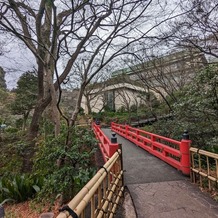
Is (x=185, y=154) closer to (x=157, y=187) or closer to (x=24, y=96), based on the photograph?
(x=157, y=187)

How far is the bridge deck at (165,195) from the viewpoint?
3133mm

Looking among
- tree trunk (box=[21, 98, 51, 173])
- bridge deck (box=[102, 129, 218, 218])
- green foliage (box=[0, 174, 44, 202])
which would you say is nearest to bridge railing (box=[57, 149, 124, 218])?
bridge deck (box=[102, 129, 218, 218])

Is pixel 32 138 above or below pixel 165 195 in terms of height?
above

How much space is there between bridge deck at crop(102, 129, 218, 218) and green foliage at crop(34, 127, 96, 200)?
109cm

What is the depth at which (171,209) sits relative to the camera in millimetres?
3223

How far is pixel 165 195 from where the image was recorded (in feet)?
12.2

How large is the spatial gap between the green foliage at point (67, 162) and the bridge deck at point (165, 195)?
109cm

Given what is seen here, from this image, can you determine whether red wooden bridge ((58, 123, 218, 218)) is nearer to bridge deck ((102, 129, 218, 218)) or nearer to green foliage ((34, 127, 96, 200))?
bridge deck ((102, 129, 218, 218))

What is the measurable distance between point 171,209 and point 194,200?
1.89 ft

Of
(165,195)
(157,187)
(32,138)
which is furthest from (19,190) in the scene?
(165,195)

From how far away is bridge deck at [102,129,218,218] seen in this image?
3.13 meters

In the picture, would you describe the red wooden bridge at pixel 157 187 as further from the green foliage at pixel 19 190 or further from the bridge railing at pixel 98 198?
the green foliage at pixel 19 190

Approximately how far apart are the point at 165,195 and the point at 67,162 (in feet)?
7.62

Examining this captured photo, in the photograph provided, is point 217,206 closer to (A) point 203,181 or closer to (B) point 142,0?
(A) point 203,181
